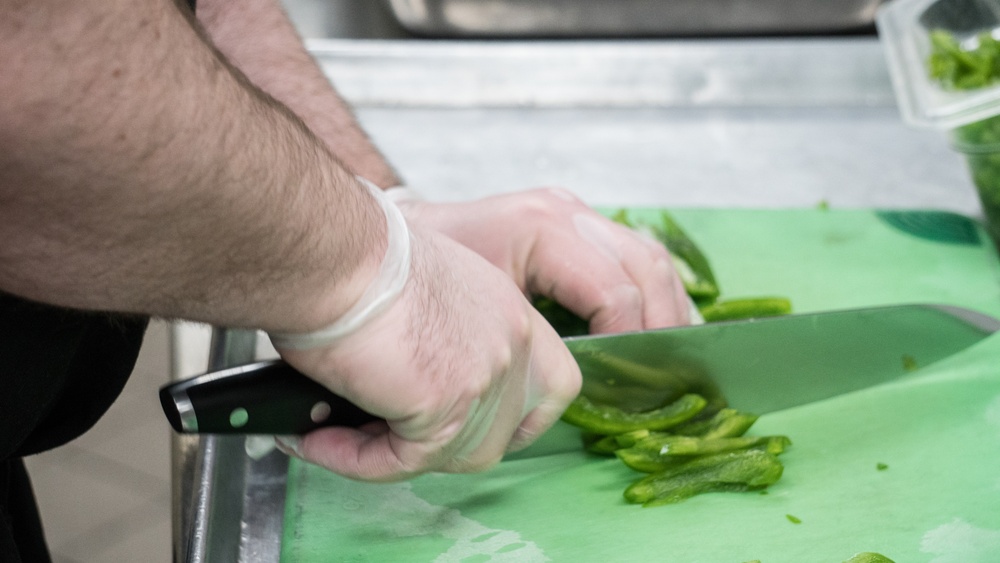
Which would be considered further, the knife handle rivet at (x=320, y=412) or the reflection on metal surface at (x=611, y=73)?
the reflection on metal surface at (x=611, y=73)

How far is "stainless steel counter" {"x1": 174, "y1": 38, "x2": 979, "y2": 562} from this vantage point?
2.36 m

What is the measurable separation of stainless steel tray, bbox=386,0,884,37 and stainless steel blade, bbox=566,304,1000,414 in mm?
1323

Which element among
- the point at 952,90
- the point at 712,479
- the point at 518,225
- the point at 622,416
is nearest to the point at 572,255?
the point at 518,225

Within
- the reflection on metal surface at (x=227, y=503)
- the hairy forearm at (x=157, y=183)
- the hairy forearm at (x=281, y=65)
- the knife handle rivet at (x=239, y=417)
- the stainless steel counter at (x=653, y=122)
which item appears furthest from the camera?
the stainless steel counter at (x=653, y=122)

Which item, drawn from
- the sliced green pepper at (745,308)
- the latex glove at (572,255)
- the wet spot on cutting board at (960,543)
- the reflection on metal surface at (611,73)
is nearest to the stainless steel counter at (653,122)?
the reflection on metal surface at (611,73)

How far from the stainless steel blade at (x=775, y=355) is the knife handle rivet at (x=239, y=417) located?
46 centimetres

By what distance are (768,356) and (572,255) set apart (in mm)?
350

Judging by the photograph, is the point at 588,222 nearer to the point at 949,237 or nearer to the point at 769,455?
the point at 769,455

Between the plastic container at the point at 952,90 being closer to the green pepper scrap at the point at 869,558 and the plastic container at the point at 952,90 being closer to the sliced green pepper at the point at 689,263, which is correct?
the sliced green pepper at the point at 689,263

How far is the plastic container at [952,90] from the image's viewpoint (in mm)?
1915

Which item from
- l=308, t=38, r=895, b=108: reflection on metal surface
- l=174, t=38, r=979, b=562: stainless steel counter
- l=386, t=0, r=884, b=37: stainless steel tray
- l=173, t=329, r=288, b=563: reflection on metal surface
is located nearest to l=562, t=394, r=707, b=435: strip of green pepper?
l=173, t=329, r=288, b=563: reflection on metal surface

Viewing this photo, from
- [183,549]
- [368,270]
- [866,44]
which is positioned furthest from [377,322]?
[866,44]

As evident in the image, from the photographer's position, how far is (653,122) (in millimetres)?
2623

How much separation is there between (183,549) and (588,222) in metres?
0.80
